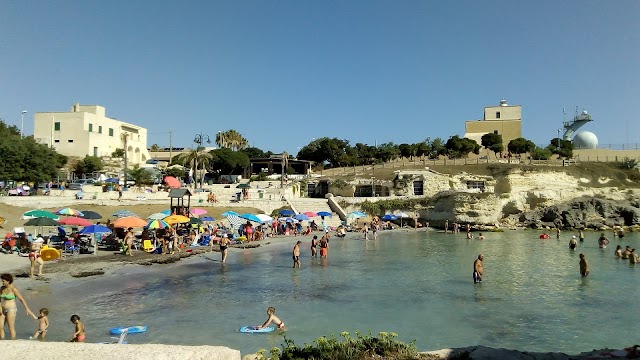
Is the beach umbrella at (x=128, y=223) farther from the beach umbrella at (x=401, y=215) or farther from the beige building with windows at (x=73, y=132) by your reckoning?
the beige building with windows at (x=73, y=132)

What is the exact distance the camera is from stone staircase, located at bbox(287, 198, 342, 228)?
1720 inches

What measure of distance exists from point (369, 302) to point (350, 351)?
28.0ft

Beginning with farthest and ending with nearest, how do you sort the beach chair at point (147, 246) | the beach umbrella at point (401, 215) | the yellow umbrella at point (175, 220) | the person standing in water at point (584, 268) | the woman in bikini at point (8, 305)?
the beach umbrella at point (401, 215), the yellow umbrella at point (175, 220), the beach chair at point (147, 246), the person standing in water at point (584, 268), the woman in bikini at point (8, 305)

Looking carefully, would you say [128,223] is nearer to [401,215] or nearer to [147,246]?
[147,246]

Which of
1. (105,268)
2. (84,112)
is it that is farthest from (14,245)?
(84,112)

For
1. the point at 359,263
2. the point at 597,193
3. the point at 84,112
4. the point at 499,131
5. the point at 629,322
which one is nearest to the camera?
the point at 629,322

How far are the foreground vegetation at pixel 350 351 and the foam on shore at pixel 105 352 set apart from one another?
3.88 feet

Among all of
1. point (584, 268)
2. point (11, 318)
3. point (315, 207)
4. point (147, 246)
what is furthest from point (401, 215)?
point (11, 318)

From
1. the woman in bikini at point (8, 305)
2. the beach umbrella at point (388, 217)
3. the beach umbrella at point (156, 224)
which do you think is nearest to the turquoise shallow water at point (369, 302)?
the woman in bikini at point (8, 305)

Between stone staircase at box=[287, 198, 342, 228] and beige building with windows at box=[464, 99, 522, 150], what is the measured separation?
47868 millimetres

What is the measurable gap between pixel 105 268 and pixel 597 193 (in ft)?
181

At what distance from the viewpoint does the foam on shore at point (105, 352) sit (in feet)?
19.2

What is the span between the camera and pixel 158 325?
485 inches

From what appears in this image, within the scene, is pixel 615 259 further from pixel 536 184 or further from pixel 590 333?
pixel 536 184
